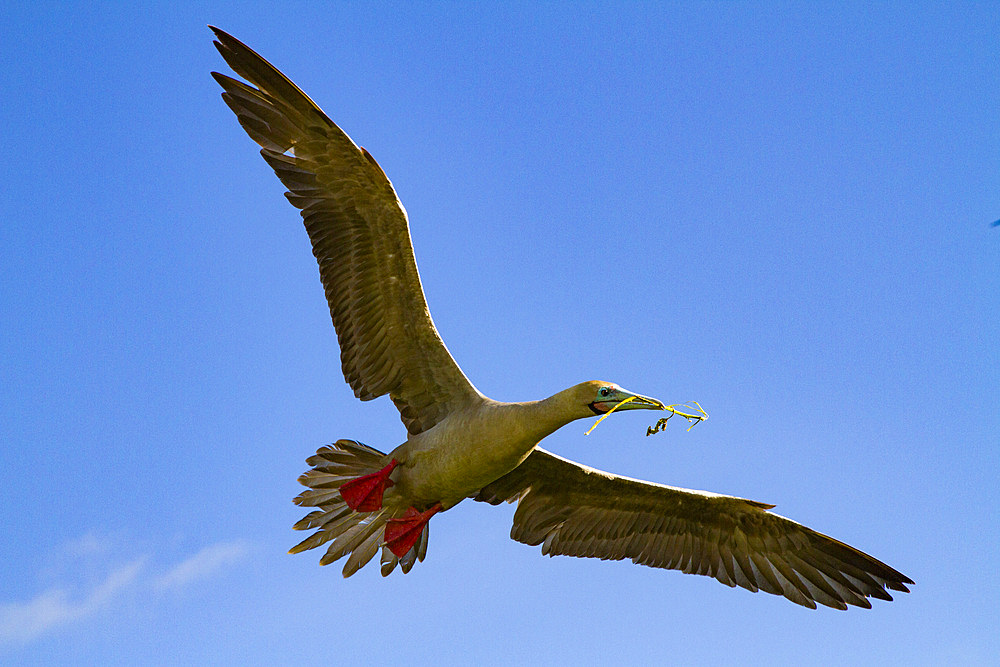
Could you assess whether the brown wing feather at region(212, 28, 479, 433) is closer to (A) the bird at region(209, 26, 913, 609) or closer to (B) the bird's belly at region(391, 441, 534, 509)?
(A) the bird at region(209, 26, 913, 609)

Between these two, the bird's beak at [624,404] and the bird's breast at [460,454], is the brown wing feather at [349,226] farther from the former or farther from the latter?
the bird's beak at [624,404]

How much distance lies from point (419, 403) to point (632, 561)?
2856mm

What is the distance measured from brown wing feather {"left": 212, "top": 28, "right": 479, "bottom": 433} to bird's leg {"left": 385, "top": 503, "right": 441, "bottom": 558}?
102cm

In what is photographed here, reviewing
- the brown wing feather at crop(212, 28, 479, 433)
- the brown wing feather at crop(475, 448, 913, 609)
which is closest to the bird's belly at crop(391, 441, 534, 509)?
the brown wing feather at crop(212, 28, 479, 433)

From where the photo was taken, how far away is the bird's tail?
28.5 feet

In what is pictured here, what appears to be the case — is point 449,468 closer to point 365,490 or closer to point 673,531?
point 365,490

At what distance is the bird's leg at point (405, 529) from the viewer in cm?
888

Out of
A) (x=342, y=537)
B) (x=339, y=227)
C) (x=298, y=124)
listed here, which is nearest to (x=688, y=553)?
(x=342, y=537)

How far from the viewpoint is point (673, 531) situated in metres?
9.83

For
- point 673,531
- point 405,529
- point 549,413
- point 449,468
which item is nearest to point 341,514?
point 405,529

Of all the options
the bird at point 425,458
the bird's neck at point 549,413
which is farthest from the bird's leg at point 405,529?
the bird's neck at point 549,413

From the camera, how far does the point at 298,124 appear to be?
27.7ft

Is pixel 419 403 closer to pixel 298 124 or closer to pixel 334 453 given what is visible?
pixel 334 453

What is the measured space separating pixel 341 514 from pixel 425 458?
3.30 ft
